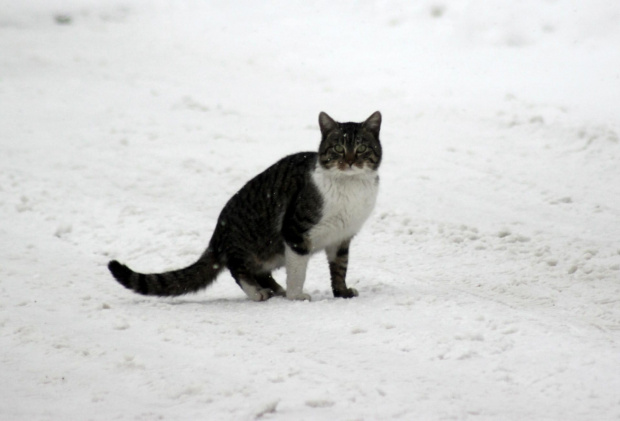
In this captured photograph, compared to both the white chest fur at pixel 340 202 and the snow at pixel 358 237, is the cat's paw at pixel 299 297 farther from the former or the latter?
the white chest fur at pixel 340 202

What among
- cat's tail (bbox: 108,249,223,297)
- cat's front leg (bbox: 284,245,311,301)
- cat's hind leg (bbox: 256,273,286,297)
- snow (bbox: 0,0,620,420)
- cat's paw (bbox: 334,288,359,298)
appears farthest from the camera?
cat's hind leg (bbox: 256,273,286,297)

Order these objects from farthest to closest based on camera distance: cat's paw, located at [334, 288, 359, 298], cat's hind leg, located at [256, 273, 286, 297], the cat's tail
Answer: cat's hind leg, located at [256, 273, 286, 297]
cat's paw, located at [334, 288, 359, 298]
the cat's tail

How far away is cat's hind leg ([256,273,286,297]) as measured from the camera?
5750mm

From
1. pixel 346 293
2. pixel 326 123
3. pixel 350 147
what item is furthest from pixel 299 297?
pixel 326 123

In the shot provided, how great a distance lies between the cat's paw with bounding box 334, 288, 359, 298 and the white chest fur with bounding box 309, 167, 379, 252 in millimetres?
370

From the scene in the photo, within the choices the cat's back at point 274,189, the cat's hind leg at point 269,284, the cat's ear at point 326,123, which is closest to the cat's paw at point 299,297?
the cat's hind leg at point 269,284

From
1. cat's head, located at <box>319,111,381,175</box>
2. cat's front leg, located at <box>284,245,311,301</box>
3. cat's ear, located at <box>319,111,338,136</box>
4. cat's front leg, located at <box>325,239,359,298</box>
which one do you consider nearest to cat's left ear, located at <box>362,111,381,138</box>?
cat's head, located at <box>319,111,381,175</box>

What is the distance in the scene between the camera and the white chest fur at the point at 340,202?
521cm

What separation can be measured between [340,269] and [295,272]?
0.36 meters

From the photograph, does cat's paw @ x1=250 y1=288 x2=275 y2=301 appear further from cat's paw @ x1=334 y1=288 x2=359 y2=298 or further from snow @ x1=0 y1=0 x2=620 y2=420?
cat's paw @ x1=334 y1=288 x2=359 y2=298

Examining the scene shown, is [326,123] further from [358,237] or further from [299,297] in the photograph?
[358,237]

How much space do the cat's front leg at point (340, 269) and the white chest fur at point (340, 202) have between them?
16 cm

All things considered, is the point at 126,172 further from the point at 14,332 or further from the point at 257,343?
the point at 257,343

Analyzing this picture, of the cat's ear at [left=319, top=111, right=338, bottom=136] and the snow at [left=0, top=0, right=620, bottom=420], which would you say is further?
the cat's ear at [left=319, top=111, right=338, bottom=136]
